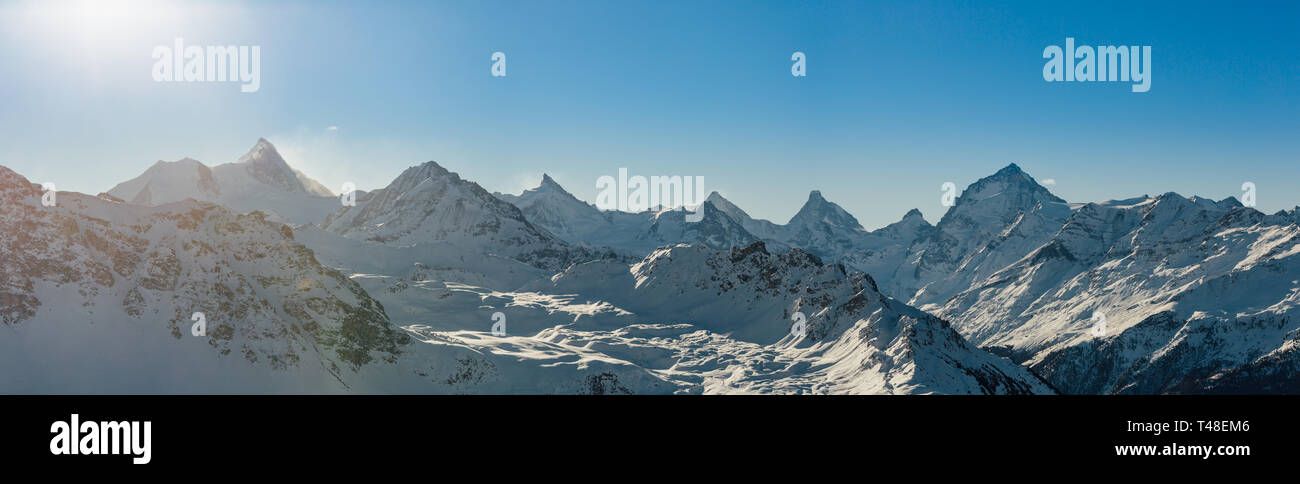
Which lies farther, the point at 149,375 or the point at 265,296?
the point at 265,296

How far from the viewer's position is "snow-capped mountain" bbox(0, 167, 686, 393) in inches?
5546

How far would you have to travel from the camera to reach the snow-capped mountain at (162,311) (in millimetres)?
140875

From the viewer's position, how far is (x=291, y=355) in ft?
554

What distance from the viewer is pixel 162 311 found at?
15888 cm
